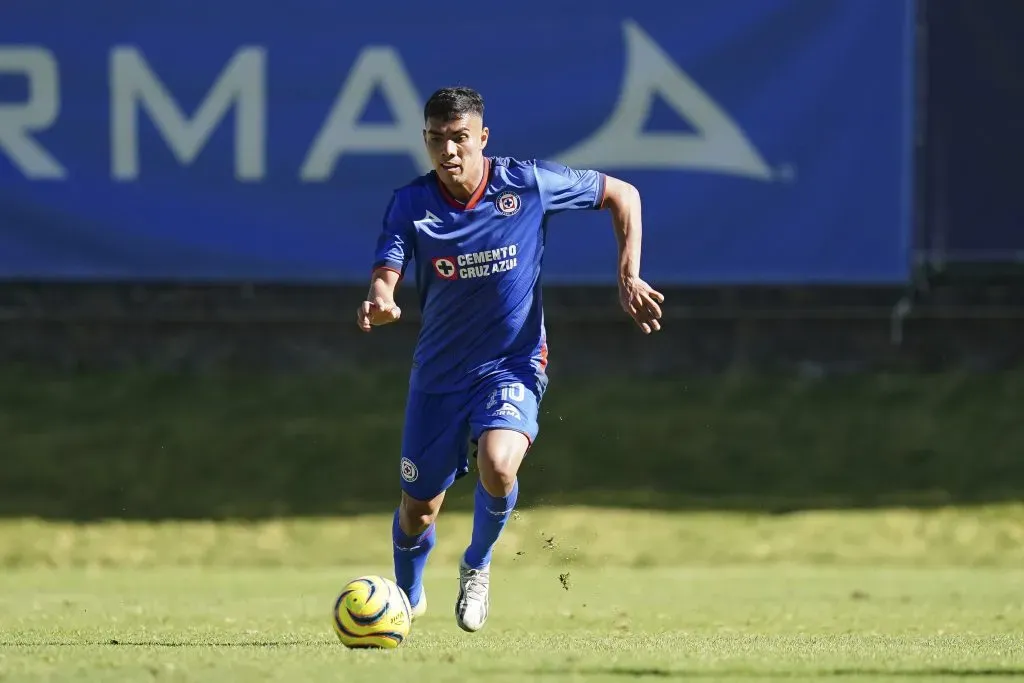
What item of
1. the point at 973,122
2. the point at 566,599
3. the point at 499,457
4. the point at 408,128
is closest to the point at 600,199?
the point at 499,457

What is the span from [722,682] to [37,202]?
7.77 metres

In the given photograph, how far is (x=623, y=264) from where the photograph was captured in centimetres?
749

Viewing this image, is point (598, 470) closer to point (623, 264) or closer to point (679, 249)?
point (679, 249)

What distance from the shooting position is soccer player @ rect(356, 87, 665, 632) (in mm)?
7328

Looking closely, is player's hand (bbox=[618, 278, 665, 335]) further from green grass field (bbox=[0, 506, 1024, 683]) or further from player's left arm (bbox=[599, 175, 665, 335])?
green grass field (bbox=[0, 506, 1024, 683])

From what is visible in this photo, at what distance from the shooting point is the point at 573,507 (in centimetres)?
1154

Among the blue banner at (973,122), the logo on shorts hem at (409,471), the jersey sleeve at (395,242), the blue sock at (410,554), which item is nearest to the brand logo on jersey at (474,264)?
the jersey sleeve at (395,242)

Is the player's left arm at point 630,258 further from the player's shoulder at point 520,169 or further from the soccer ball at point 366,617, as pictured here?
the soccer ball at point 366,617

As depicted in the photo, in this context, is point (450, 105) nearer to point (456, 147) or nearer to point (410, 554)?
point (456, 147)

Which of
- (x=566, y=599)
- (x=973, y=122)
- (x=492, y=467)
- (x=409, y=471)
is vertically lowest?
(x=566, y=599)

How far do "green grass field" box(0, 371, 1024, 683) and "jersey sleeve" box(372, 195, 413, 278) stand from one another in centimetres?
174

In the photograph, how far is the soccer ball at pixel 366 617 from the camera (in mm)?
6785

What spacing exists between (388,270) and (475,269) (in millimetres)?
→ 468

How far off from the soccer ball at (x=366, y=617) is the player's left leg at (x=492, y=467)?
0.56 meters
